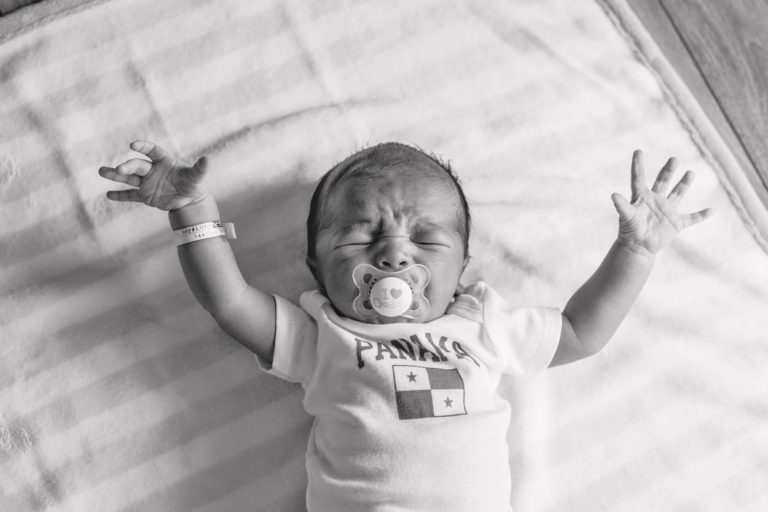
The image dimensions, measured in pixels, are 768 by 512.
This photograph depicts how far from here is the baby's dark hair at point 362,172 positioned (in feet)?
4.02

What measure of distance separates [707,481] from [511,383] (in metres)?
0.41

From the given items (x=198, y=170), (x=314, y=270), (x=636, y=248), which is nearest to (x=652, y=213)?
(x=636, y=248)

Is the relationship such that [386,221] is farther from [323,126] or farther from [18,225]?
[18,225]

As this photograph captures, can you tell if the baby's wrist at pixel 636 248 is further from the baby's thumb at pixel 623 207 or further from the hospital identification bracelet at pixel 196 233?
the hospital identification bracelet at pixel 196 233

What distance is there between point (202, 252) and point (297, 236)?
0.82 ft

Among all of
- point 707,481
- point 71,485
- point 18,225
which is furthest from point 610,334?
point 18,225

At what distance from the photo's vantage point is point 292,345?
1224mm

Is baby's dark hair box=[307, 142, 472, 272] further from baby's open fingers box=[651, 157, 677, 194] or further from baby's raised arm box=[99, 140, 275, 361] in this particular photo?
baby's open fingers box=[651, 157, 677, 194]

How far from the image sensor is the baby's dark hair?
4.02 ft

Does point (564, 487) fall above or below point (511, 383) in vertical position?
below

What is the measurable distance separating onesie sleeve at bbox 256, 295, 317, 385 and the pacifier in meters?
0.11

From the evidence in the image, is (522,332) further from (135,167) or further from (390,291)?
(135,167)

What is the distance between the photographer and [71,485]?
4.13 feet

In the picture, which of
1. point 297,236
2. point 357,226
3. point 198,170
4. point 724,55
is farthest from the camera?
point 724,55
